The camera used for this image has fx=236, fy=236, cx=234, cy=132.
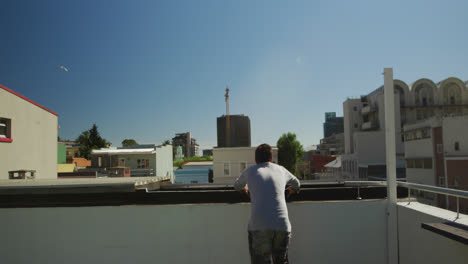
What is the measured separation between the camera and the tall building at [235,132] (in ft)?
91.3

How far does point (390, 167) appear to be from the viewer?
7.55 feet

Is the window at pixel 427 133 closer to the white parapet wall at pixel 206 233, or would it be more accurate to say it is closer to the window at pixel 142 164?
the white parapet wall at pixel 206 233

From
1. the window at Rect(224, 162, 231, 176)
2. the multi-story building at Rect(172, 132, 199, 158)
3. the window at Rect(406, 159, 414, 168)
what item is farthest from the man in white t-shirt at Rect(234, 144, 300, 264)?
the multi-story building at Rect(172, 132, 199, 158)

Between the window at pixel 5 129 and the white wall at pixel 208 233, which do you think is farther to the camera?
the window at pixel 5 129

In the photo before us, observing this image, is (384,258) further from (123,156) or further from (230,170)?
(123,156)

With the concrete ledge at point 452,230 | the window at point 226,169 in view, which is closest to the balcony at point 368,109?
the window at point 226,169

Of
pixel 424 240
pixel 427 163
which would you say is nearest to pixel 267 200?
pixel 424 240

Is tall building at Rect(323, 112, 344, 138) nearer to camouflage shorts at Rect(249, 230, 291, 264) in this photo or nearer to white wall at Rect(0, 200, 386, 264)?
white wall at Rect(0, 200, 386, 264)

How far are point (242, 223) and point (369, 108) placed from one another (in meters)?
35.2

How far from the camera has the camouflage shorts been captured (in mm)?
1809

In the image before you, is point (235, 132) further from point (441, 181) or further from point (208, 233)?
point (208, 233)

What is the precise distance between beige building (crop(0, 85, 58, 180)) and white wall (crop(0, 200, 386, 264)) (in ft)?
16.4

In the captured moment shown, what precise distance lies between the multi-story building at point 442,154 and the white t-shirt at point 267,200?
714 inches

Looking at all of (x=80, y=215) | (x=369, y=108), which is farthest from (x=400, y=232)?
(x=369, y=108)
